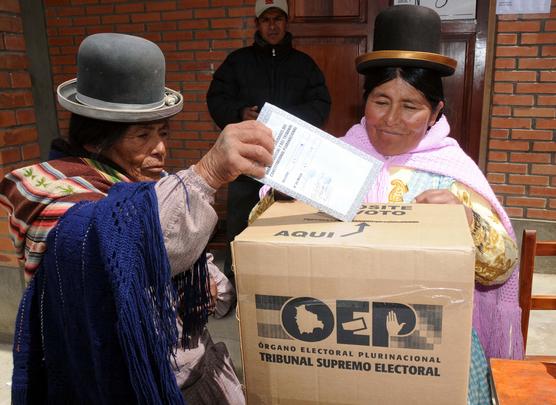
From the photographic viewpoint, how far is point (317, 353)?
3.17ft

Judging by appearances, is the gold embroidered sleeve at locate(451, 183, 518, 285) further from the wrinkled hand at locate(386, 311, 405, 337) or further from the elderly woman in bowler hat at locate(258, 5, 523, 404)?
the wrinkled hand at locate(386, 311, 405, 337)

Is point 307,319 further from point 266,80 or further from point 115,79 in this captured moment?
point 266,80

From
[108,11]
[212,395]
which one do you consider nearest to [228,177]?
[212,395]

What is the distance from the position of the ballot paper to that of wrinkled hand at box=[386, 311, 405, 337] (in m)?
0.22

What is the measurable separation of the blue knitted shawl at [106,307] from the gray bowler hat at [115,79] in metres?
0.29

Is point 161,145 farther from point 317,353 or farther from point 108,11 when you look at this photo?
point 108,11

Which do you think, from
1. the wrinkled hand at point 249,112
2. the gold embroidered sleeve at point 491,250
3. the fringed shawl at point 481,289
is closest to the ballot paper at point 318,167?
the gold embroidered sleeve at point 491,250

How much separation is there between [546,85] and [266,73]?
2071 millimetres

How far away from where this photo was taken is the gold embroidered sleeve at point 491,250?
4.16ft

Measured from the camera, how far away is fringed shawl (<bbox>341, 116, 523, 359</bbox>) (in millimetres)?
1549

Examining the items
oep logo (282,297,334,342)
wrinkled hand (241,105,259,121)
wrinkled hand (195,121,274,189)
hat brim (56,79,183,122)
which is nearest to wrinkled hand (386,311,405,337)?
oep logo (282,297,334,342)

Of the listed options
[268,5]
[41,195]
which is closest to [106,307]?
[41,195]

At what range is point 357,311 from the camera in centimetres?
92

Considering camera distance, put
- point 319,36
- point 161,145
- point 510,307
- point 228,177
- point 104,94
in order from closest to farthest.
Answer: point 228,177
point 104,94
point 161,145
point 510,307
point 319,36
